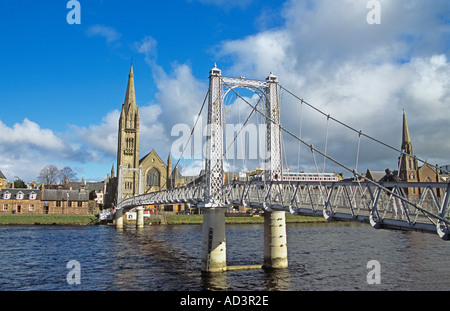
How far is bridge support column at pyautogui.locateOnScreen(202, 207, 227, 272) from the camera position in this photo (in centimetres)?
2622

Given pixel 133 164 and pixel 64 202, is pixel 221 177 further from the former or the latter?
pixel 133 164

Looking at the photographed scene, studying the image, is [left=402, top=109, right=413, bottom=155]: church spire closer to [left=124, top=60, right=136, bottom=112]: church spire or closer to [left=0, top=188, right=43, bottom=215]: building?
[left=124, top=60, right=136, bottom=112]: church spire

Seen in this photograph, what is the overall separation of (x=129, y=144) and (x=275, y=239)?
316 feet

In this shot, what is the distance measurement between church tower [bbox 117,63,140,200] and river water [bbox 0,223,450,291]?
64481mm

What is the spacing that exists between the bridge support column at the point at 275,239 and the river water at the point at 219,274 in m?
0.97

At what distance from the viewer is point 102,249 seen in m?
41.1

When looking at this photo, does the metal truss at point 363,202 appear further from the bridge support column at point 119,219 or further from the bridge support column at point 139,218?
the bridge support column at point 119,219

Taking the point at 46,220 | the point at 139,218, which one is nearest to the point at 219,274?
the point at 139,218

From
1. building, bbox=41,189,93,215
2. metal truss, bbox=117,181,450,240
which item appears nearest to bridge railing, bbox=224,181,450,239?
metal truss, bbox=117,181,450,240

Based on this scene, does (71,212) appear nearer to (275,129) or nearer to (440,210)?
(275,129)

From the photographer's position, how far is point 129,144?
4587 inches
